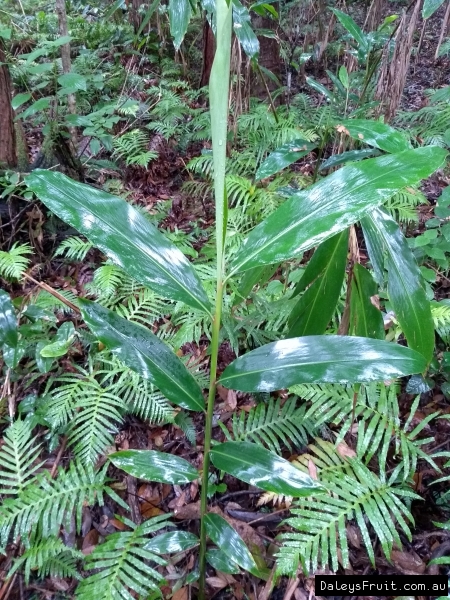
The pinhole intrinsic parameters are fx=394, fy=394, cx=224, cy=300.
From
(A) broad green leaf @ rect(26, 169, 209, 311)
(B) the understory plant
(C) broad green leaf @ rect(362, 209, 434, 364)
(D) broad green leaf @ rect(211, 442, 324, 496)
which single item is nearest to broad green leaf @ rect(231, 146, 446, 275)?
(B) the understory plant

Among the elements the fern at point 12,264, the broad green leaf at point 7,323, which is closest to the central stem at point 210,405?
the broad green leaf at point 7,323

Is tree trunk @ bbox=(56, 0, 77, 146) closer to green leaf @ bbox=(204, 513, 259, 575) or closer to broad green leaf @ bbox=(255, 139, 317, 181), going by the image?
broad green leaf @ bbox=(255, 139, 317, 181)

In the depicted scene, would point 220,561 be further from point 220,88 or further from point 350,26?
point 350,26

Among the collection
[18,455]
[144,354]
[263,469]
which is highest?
[144,354]

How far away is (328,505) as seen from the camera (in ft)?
4.10

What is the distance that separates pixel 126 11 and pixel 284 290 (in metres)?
6.11

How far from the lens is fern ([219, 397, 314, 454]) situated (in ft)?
4.98

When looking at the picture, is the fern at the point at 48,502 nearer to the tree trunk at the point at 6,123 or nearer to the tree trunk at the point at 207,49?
the tree trunk at the point at 6,123

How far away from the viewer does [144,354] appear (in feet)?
2.68

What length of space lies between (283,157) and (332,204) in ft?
2.24

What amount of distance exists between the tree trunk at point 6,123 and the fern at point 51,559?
2344mm

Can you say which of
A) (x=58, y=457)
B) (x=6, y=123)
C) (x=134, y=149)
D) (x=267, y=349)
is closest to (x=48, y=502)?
(x=58, y=457)

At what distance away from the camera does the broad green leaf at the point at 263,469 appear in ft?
2.47

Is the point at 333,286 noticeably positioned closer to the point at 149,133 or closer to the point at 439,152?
the point at 439,152
